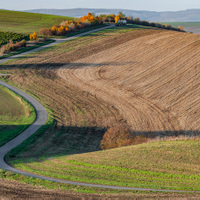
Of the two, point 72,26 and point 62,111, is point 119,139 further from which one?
point 72,26

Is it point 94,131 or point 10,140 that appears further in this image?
point 94,131

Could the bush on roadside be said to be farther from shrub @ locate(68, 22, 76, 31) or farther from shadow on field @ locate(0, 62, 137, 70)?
shrub @ locate(68, 22, 76, 31)

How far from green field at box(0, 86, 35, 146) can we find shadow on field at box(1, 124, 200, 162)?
205 cm

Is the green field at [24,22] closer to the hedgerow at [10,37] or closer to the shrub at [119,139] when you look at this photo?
the hedgerow at [10,37]

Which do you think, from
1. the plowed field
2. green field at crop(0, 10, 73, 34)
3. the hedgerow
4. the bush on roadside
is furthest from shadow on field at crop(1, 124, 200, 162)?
green field at crop(0, 10, 73, 34)

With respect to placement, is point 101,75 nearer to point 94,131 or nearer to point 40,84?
point 40,84

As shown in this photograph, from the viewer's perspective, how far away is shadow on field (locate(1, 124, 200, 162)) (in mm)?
23422

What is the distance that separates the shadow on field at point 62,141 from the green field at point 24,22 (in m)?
49.5

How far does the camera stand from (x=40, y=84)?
42344mm

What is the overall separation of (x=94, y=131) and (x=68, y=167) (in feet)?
32.2

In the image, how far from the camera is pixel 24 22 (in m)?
88.9

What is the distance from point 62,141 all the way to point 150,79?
1912 cm

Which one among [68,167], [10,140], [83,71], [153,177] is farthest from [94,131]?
[83,71]

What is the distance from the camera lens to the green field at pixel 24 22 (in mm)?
77688
